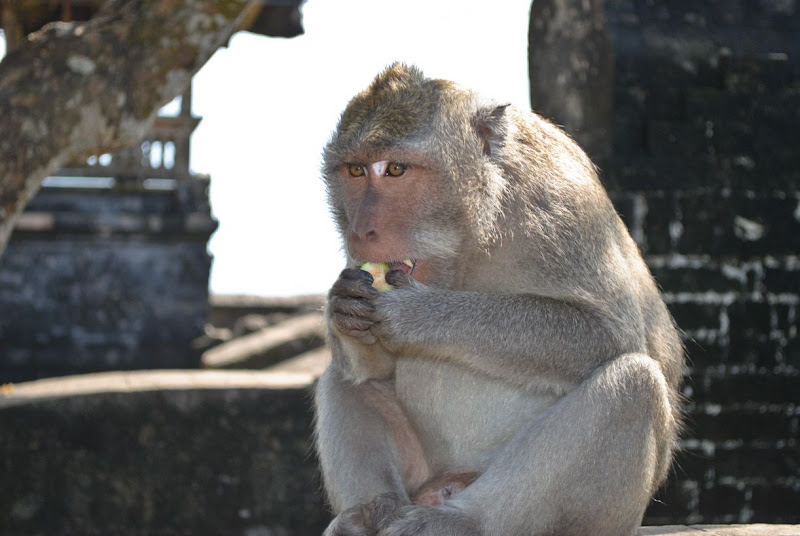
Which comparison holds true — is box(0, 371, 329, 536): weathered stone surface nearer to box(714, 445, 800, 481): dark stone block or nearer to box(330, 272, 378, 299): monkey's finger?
box(714, 445, 800, 481): dark stone block

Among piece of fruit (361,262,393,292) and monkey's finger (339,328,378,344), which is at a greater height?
piece of fruit (361,262,393,292)

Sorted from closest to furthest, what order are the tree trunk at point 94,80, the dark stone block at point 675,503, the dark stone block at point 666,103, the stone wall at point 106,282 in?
the tree trunk at point 94,80
the dark stone block at point 675,503
the dark stone block at point 666,103
the stone wall at point 106,282

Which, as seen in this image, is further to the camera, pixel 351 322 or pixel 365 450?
pixel 365 450

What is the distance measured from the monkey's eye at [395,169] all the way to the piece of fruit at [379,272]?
0.90 feet

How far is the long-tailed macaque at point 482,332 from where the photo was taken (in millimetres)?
3162

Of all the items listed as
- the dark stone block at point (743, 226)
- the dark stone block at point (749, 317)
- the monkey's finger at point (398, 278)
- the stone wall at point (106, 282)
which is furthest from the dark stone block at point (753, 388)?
the stone wall at point (106, 282)

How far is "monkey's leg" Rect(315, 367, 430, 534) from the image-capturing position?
11.2ft

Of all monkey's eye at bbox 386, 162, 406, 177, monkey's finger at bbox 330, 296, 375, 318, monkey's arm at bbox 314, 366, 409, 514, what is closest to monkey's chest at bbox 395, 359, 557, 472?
monkey's arm at bbox 314, 366, 409, 514

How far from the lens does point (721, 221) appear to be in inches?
247

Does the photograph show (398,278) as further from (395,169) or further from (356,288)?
(395,169)

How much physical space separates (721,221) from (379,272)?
344 cm

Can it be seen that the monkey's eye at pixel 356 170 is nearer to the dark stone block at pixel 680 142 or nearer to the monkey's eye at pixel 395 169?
the monkey's eye at pixel 395 169

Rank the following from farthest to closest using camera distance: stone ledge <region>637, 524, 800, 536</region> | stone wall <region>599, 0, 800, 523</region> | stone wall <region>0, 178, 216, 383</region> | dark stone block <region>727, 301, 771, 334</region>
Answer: stone wall <region>0, 178, 216, 383</region> → dark stone block <region>727, 301, 771, 334</region> → stone wall <region>599, 0, 800, 523</region> → stone ledge <region>637, 524, 800, 536</region>

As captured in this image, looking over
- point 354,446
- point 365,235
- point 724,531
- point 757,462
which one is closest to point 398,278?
point 365,235
